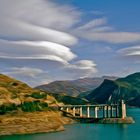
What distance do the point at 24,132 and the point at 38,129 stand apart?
737cm

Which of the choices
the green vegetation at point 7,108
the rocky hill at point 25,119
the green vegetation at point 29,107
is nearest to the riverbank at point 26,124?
the rocky hill at point 25,119

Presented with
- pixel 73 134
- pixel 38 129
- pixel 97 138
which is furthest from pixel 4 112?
pixel 97 138

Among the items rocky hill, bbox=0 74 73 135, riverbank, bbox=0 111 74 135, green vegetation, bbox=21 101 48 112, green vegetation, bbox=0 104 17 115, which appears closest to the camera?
riverbank, bbox=0 111 74 135

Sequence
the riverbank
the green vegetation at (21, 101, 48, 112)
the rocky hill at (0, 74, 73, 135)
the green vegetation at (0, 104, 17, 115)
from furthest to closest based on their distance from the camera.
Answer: the green vegetation at (21, 101, 48, 112) → the green vegetation at (0, 104, 17, 115) → the rocky hill at (0, 74, 73, 135) → the riverbank

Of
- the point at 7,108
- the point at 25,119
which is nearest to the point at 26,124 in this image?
the point at 25,119

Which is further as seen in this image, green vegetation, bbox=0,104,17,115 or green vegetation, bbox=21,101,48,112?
green vegetation, bbox=21,101,48,112

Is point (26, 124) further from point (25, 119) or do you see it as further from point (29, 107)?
point (29, 107)

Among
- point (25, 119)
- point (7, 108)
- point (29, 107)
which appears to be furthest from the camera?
point (29, 107)

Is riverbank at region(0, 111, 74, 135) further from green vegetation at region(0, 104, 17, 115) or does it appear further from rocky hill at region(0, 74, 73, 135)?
green vegetation at region(0, 104, 17, 115)

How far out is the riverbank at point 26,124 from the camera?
531 feet

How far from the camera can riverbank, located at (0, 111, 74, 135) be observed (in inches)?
6370

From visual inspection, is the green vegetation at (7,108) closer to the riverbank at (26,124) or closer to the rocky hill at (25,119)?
the rocky hill at (25,119)

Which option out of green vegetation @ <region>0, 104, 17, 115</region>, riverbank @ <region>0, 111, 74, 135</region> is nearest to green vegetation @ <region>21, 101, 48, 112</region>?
green vegetation @ <region>0, 104, 17, 115</region>

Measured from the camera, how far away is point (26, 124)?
168 metres
